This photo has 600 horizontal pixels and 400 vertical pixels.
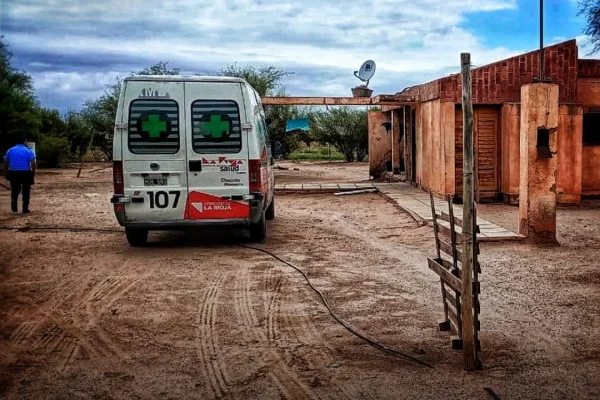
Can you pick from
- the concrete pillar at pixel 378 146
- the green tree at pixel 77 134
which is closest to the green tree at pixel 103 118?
the green tree at pixel 77 134

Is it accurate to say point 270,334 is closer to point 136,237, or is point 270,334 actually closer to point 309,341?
point 309,341

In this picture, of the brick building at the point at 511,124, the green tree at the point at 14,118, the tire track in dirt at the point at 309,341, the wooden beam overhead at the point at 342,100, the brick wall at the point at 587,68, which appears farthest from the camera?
the green tree at the point at 14,118

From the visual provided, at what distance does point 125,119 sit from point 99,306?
12.0 ft

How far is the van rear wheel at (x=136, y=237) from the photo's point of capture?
10.4 metres

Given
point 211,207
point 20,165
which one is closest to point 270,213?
point 211,207

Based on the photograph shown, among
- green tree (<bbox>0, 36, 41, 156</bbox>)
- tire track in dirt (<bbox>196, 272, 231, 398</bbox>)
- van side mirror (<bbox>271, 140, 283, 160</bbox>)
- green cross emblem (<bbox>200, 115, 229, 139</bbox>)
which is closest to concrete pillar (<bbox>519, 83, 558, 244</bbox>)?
van side mirror (<bbox>271, 140, 283, 160</bbox>)

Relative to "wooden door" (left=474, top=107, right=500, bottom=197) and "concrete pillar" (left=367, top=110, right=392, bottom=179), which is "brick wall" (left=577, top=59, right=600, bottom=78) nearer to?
"wooden door" (left=474, top=107, right=500, bottom=197)

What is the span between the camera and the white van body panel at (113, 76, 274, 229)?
381 inches

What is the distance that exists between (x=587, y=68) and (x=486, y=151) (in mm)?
3111

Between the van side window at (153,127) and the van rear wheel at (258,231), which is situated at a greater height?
the van side window at (153,127)

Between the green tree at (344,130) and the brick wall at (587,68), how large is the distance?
23192 mm

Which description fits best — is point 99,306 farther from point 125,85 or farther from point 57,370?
point 125,85

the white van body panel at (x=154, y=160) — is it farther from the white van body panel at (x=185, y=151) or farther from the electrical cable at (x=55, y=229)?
the electrical cable at (x=55, y=229)

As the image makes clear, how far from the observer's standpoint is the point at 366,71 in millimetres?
21672
